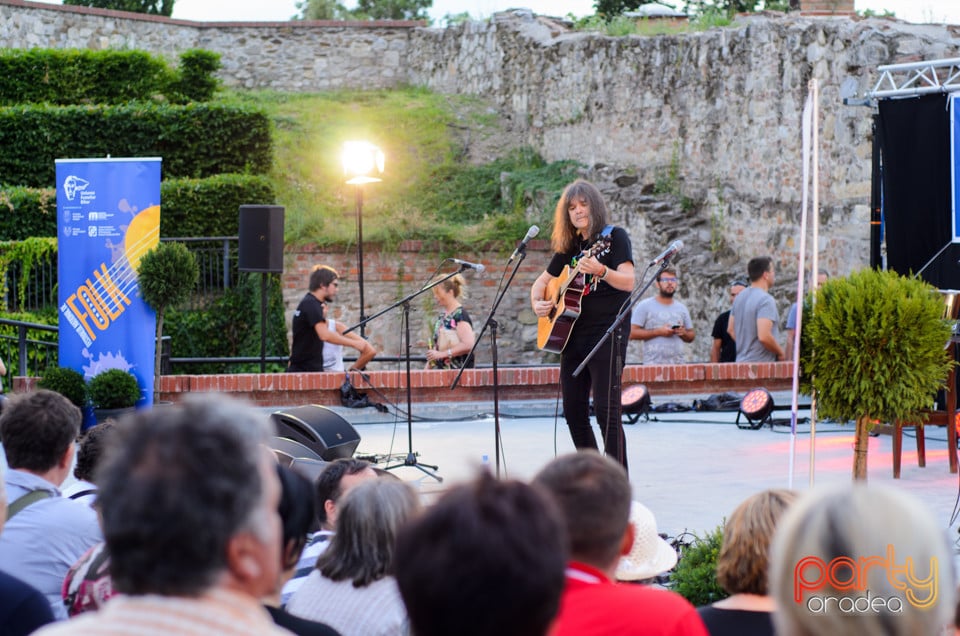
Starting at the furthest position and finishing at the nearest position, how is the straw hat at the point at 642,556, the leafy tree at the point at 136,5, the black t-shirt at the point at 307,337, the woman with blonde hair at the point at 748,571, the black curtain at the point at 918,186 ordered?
the leafy tree at the point at 136,5 → the black t-shirt at the point at 307,337 → the black curtain at the point at 918,186 → the straw hat at the point at 642,556 → the woman with blonde hair at the point at 748,571

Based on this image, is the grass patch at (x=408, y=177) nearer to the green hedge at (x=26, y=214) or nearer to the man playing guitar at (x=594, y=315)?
the green hedge at (x=26, y=214)

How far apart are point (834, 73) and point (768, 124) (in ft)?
4.39

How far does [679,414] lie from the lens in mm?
10180

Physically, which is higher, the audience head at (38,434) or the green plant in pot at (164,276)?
the green plant in pot at (164,276)

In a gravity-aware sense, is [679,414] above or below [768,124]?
below

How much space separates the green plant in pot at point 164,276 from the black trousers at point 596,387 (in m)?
3.96

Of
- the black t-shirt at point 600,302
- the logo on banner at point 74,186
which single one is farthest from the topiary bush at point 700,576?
the logo on banner at point 74,186

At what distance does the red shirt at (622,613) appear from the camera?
6.99 ft

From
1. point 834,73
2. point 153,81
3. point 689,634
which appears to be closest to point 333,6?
point 153,81

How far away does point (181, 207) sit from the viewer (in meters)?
15.2

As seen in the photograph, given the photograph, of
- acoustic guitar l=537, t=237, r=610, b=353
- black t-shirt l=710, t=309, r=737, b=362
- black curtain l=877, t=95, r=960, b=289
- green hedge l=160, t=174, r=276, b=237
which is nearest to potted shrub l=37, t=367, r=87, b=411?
acoustic guitar l=537, t=237, r=610, b=353

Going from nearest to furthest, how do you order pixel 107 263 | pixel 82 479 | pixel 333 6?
pixel 82 479 → pixel 107 263 → pixel 333 6

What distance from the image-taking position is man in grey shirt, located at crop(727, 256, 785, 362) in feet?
32.3

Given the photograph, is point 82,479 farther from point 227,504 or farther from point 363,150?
point 363,150
